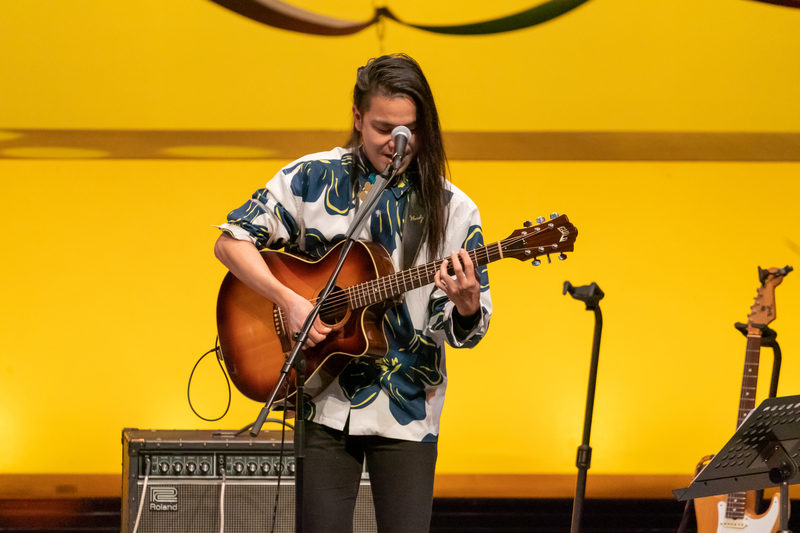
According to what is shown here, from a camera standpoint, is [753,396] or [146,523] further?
[753,396]

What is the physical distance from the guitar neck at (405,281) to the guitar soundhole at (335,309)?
0.09 feet

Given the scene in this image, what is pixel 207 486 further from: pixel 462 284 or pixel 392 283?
pixel 462 284

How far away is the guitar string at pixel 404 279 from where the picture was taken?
1646 millimetres

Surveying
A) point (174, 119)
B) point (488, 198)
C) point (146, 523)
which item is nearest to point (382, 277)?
point (146, 523)

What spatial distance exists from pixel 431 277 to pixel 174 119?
2.06 m

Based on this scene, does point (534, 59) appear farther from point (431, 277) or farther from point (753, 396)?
point (431, 277)

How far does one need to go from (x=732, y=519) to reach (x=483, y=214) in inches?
61.3

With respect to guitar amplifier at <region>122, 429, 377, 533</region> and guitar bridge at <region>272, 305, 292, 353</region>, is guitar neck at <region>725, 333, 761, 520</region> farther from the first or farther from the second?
guitar bridge at <region>272, 305, 292, 353</region>

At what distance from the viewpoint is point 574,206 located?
332cm

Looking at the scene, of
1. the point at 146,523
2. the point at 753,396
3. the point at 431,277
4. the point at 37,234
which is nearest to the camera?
the point at 431,277

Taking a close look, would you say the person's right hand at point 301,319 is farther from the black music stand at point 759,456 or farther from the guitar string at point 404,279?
the black music stand at point 759,456

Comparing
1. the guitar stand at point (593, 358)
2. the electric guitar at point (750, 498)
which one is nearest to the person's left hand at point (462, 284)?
the guitar stand at point (593, 358)

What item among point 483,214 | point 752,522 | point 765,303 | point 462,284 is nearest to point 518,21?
point 483,214

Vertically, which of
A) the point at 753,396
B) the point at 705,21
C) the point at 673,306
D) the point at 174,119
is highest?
the point at 705,21
